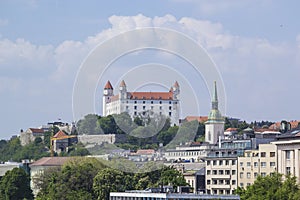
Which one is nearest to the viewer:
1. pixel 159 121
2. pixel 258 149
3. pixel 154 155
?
pixel 258 149

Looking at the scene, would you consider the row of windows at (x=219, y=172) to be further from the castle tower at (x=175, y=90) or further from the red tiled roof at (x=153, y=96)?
the red tiled roof at (x=153, y=96)

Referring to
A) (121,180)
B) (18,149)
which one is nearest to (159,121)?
(18,149)

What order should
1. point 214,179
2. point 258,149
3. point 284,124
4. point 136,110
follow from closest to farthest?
point 258,149 → point 214,179 → point 284,124 → point 136,110

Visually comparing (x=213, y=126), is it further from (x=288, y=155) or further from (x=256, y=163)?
(x=288, y=155)

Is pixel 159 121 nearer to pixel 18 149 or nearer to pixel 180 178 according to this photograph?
pixel 18 149

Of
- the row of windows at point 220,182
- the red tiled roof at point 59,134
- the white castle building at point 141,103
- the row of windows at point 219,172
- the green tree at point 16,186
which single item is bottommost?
the green tree at point 16,186

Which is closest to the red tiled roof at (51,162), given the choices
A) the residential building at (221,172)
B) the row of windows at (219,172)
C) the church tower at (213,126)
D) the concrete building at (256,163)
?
the church tower at (213,126)

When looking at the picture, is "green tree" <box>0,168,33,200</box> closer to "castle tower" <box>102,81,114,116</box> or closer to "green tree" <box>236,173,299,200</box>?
"green tree" <box>236,173,299,200</box>
